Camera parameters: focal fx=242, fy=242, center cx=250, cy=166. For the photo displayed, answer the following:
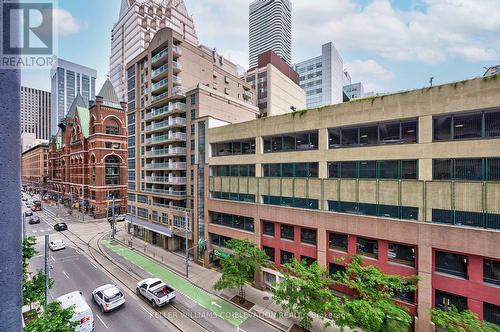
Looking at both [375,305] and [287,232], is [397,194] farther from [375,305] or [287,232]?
[287,232]

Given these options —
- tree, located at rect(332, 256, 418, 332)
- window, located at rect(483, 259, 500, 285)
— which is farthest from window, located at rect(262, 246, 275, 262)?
window, located at rect(483, 259, 500, 285)

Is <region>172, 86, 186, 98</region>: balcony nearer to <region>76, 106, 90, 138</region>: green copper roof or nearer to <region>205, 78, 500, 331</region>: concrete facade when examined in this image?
<region>205, 78, 500, 331</region>: concrete facade

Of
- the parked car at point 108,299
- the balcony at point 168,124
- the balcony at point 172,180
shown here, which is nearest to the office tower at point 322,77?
the balcony at point 168,124

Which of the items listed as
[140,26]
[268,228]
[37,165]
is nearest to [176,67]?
[268,228]

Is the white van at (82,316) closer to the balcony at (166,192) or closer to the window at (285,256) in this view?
the window at (285,256)

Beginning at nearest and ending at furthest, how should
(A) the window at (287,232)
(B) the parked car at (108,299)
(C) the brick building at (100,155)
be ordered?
1. (B) the parked car at (108,299)
2. (A) the window at (287,232)
3. (C) the brick building at (100,155)

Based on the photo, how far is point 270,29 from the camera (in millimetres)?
171000

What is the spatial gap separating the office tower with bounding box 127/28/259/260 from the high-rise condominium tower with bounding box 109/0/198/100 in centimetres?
7111

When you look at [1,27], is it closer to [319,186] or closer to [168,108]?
[319,186]

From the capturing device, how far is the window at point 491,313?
15.7 m

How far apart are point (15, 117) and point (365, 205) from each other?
71.8 ft

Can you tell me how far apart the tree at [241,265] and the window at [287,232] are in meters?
2.82

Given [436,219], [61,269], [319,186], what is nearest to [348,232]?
[319,186]

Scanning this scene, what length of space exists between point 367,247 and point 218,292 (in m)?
15.8
